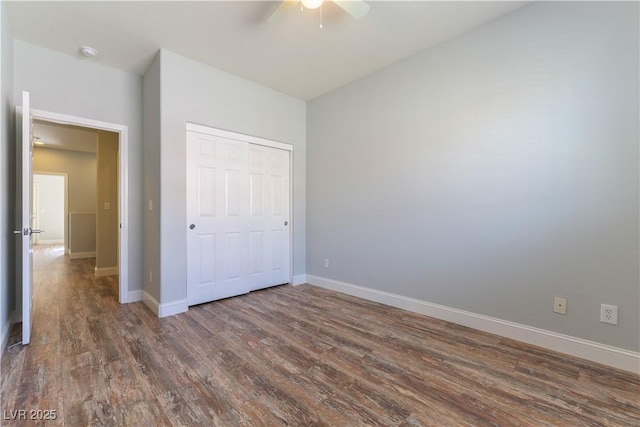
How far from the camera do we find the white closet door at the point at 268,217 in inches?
147

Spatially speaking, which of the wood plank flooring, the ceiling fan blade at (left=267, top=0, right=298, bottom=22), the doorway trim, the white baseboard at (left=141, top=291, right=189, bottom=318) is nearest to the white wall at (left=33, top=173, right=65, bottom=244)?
the doorway trim

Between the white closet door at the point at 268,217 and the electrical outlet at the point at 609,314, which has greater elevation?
the white closet door at the point at 268,217

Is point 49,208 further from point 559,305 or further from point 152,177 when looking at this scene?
point 559,305

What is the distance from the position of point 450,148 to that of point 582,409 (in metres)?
2.11

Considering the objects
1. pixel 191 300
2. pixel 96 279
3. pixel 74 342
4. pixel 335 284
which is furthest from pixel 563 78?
pixel 96 279

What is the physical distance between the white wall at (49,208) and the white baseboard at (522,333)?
11.5 m

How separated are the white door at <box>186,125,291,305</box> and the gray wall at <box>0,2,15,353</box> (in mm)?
1378

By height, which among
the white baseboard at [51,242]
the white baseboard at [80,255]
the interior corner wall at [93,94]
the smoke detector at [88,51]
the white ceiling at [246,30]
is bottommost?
the white baseboard at [51,242]

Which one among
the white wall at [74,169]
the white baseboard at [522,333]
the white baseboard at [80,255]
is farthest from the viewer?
the white wall at [74,169]

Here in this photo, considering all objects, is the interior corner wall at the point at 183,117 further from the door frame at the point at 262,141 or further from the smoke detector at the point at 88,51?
the smoke detector at the point at 88,51

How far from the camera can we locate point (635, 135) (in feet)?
6.22

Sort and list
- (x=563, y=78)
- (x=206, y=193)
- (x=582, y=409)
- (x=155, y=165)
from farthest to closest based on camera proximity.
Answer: (x=206, y=193), (x=155, y=165), (x=563, y=78), (x=582, y=409)

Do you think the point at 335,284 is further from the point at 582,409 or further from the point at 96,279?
the point at 96,279

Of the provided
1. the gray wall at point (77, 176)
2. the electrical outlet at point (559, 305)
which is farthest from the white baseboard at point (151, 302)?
the gray wall at point (77, 176)
